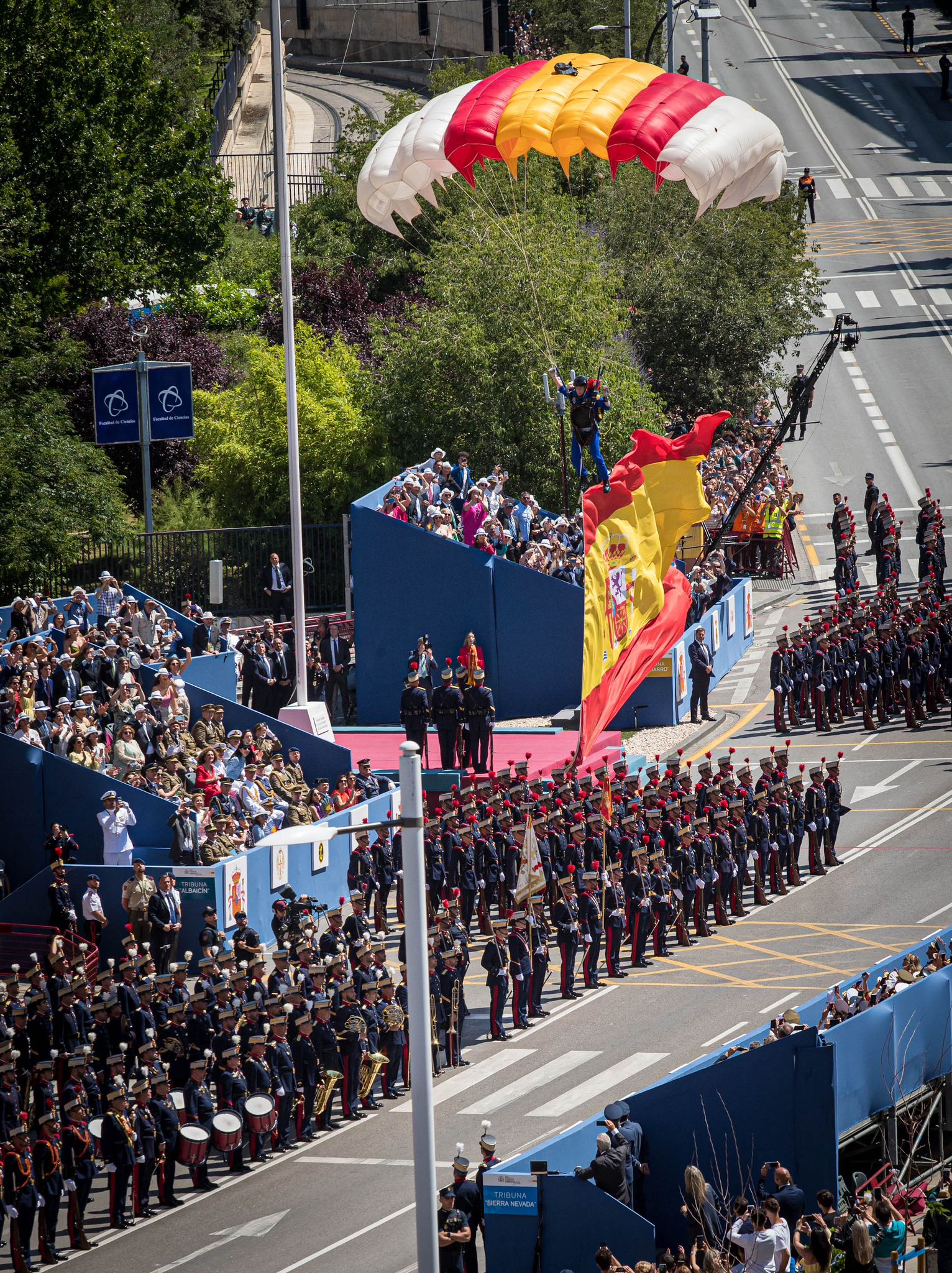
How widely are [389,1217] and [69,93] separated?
31.0 metres

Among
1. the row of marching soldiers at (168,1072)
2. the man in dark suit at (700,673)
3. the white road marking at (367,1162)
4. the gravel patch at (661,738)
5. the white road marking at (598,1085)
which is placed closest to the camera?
the row of marching soldiers at (168,1072)

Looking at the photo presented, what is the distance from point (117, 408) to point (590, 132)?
39.9 feet

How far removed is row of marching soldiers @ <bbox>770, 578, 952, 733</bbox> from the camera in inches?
1359

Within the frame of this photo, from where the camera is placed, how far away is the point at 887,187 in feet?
242

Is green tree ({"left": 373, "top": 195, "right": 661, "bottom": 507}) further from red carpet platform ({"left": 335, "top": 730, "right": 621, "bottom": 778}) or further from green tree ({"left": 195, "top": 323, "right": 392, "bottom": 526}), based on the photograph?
red carpet platform ({"left": 335, "top": 730, "right": 621, "bottom": 778})

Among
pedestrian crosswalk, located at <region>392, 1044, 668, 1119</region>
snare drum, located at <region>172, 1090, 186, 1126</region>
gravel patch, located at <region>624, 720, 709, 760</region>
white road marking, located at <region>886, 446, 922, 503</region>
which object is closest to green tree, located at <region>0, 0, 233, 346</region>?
gravel patch, located at <region>624, 720, 709, 760</region>

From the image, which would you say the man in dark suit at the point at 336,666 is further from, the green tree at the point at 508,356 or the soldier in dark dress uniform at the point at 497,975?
the soldier in dark dress uniform at the point at 497,975

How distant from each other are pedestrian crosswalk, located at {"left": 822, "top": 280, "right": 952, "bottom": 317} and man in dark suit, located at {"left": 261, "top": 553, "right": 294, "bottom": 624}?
29.1 meters

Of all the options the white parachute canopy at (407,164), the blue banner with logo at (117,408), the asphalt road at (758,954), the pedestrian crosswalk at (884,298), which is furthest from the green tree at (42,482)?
the pedestrian crosswalk at (884,298)

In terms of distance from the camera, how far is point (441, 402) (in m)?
41.3

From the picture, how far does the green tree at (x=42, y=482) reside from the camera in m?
36.5

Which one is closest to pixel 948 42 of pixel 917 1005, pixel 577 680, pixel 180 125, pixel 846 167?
pixel 846 167

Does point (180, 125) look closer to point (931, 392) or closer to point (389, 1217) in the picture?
point (931, 392)

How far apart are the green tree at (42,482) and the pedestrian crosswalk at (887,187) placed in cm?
4097
